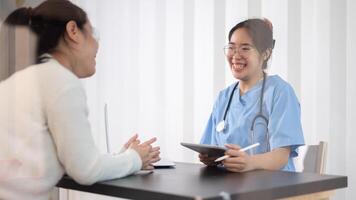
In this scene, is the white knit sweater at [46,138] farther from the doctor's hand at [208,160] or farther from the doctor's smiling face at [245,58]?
the doctor's smiling face at [245,58]

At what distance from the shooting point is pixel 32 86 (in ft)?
3.86

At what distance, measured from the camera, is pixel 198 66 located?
99.1 inches

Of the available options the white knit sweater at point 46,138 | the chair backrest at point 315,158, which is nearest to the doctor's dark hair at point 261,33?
the chair backrest at point 315,158

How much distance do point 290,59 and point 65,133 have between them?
1.25 m

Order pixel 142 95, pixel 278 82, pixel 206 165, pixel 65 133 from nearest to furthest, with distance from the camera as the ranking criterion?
pixel 65 133 → pixel 206 165 → pixel 278 82 → pixel 142 95

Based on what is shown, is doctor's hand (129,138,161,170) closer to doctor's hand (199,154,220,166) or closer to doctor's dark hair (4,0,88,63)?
doctor's hand (199,154,220,166)

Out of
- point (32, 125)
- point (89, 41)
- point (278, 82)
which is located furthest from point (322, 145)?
point (32, 125)

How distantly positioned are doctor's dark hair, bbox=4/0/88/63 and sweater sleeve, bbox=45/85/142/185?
188 mm

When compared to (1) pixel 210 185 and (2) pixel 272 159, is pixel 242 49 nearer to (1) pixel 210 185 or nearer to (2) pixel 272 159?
(2) pixel 272 159

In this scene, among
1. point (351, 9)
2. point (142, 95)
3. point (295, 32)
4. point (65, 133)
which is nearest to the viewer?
point (65, 133)

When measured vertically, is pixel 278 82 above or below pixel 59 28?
below

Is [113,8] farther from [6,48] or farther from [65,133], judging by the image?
[65,133]

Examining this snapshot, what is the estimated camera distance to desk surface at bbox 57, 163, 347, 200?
946 millimetres

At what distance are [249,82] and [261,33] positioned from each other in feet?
0.75
